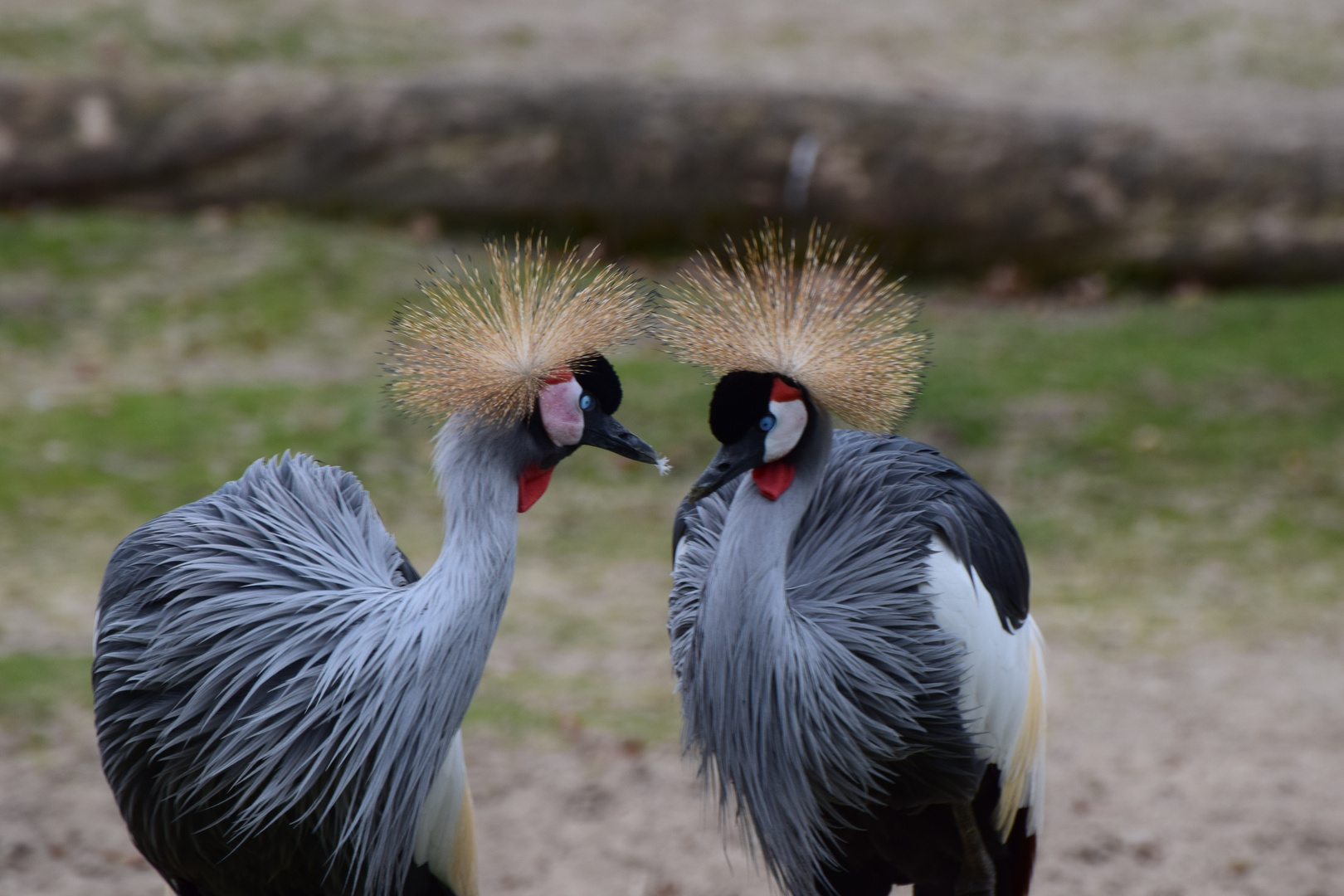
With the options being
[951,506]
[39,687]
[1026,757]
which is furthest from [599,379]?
[39,687]

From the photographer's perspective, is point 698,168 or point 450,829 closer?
point 450,829

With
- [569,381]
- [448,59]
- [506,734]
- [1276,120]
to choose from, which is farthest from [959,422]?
[448,59]

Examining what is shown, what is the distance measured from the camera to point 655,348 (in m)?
2.89

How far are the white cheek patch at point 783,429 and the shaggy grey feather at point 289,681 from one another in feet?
1.11

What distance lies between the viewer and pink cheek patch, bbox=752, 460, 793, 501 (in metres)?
1.89

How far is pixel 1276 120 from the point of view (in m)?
6.39

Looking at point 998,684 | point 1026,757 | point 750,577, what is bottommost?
point 1026,757

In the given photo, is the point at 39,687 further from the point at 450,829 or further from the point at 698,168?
the point at 698,168

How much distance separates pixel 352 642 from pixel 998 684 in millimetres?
930

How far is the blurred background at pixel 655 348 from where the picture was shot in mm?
3004

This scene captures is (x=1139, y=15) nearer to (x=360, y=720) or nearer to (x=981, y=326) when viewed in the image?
(x=981, y=326)

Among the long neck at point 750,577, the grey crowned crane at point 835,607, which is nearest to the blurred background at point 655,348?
the grey crowned crane at point 835,607

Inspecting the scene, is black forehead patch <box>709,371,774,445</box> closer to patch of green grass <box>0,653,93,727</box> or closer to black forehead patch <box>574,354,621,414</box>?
black forehead patch <box>574,354,621,414</box>

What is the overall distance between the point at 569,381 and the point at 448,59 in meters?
5.80
